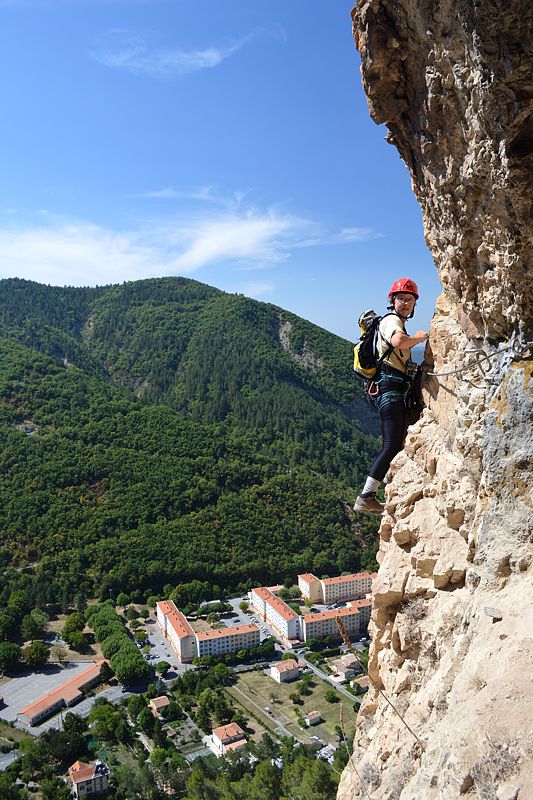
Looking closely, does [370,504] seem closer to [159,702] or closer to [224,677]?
[159,702]

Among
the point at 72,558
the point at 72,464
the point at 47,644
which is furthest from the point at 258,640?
the point at 72,464

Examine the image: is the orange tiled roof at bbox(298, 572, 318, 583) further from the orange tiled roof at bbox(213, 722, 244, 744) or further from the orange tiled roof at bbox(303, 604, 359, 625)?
the orange tiled roof at bbox(213, 722, 244, 744)

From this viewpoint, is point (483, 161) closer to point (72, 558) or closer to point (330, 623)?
point (330, 623)

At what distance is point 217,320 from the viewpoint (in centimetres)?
14725

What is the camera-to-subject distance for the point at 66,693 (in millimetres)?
39344

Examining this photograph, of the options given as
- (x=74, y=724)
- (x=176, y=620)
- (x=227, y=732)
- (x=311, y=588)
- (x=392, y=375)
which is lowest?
(x=74, y=724)

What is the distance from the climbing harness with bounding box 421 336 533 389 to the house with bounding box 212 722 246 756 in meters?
33.0

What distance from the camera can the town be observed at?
34.2 m

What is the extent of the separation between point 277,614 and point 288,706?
1247 cm

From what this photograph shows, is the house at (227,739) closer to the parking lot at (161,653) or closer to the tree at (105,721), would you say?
the tree at (105,721)

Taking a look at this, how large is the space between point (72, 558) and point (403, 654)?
187 ft

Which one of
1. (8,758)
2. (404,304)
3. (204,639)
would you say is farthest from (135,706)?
(404,304)

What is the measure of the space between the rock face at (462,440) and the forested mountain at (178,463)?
5443 cm

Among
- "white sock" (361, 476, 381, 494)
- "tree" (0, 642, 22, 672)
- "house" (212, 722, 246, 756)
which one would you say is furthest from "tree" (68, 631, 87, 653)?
"white sock" (361, 476, 381, 494)
